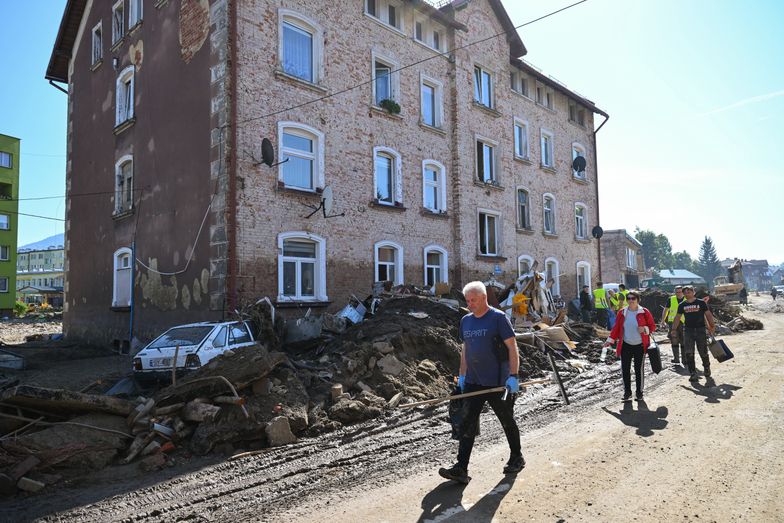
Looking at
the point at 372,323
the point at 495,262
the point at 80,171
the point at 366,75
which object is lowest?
the point at 372,323

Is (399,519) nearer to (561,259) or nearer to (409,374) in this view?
(409,374)

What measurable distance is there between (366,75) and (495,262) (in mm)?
8971

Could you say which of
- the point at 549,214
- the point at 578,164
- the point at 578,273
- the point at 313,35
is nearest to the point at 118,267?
the point at 313,35

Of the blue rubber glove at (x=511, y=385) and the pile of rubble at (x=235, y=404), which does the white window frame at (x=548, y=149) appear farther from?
the blue rubber glove at (x=511, y=385)

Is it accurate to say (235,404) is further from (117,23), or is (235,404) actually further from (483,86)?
(483,86)

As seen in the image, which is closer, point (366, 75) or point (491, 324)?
point (491, 324)

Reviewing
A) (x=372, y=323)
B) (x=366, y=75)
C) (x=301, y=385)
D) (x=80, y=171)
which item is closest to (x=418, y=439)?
(x=301, y=385)

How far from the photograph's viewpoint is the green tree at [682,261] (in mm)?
133200

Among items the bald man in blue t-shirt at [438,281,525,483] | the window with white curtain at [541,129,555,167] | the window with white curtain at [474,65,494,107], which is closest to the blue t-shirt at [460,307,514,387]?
the bald man in blue t-shirt at [438,281,525,483]

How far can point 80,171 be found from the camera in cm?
2020

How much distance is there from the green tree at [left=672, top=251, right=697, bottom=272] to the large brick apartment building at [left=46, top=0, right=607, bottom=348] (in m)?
128

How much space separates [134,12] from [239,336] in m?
13.4

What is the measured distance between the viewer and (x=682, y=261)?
139 m

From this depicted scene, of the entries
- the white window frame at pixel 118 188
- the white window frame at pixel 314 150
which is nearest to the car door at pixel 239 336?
the white window frame at pixel 314 150
